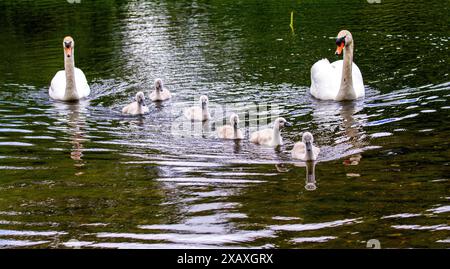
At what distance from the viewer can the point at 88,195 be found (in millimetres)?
11367

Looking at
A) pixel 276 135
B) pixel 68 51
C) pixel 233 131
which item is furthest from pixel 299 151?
pixel 68 51

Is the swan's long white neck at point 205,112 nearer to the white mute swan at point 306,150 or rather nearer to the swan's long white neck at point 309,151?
the white mute swan at point 306,150

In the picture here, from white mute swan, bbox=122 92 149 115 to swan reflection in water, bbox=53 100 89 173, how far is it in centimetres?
98

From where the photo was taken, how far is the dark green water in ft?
32.2

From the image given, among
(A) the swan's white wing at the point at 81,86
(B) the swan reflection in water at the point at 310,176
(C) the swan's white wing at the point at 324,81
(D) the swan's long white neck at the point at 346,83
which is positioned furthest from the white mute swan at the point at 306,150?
(A) the swan's white wing at the point at 81,86

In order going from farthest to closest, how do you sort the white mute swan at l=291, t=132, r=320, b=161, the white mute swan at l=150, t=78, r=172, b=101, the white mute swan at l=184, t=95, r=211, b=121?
the white mute swan at l=150, t=78, r=172, b=101 → the white mute swan at l=184, t=95, r=211, b=121 → the white mute swan at l=291, t=132, r=320, b=161

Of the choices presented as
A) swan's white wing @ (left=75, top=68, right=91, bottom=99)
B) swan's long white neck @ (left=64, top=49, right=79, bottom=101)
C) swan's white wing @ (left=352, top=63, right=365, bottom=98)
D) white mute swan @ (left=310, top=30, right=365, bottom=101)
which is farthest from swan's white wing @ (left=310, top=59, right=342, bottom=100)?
swan's long white neck @ (left=64, top=49, right=79, bottom=101)

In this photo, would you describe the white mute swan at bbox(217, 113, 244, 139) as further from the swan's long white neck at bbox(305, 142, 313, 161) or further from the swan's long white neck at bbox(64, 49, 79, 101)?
the swan's long white neck at bbox(64, 49, 79, 101)

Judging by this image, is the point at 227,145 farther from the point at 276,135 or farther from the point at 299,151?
the point at 299,151

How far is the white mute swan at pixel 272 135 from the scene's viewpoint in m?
14.7

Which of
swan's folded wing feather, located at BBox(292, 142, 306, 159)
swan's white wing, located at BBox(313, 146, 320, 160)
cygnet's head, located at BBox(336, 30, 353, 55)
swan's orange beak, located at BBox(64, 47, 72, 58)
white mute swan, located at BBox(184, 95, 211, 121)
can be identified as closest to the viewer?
swan's white wing, located at BBox(313, 146, 320, 160)

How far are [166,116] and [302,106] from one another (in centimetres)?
305

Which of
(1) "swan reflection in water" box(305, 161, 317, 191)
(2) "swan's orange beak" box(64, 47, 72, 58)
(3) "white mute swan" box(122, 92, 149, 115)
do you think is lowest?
(1) "swan reflection in water" box(305, 161, 317, 191)

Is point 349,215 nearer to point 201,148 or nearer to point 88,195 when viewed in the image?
point 88,195
